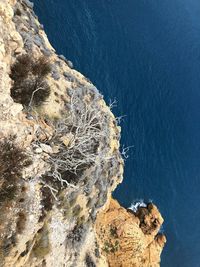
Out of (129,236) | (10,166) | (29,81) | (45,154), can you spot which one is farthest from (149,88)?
(10,166)

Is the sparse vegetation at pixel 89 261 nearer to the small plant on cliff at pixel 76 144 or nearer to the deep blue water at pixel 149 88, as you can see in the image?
the small plant on cliff at pixel 76 144

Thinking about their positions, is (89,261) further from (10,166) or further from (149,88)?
(149,88)

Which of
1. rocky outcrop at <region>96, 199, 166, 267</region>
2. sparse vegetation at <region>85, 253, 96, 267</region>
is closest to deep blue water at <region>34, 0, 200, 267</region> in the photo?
rocky outcrop at <region>96, 199, 166, 267</region>

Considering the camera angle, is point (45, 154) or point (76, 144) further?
point (76, 144)

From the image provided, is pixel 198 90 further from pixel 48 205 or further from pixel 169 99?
pixel 48 205

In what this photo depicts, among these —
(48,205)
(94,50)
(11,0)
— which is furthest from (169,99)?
(48,205)

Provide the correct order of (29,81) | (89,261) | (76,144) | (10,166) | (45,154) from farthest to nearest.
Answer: (89,261)
(29,81)
(76,144)
(45,154)
(10,166)

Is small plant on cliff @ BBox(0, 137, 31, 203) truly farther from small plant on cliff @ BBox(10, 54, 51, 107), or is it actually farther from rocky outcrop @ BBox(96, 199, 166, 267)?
rocky outcrop @ BBox(96, 199, 166, 267)
